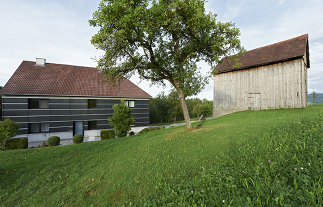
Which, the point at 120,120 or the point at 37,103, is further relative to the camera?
the point at 37,103

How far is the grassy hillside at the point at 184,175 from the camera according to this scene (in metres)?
2.48

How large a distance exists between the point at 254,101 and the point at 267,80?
2940 mm

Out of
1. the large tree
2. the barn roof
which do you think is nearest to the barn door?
the barn roof

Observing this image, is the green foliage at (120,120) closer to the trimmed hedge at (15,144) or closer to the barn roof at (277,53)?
the trimmed hedge at (15,144)

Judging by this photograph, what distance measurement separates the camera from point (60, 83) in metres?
20.4

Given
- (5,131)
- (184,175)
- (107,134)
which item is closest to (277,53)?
(184,175)

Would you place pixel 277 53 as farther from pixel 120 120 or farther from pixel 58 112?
pixel 58 112

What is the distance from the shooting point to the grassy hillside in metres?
2.48

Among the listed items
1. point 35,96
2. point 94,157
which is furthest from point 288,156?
point 35,96

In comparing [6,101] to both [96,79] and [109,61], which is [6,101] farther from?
[109,61]

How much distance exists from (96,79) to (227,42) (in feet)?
66.9

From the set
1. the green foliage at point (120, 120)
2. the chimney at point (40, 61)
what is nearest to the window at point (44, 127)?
the chimney at point (40, 61)

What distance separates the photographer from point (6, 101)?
1742cm

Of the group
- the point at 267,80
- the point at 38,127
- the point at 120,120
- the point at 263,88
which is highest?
the point at 267,80
